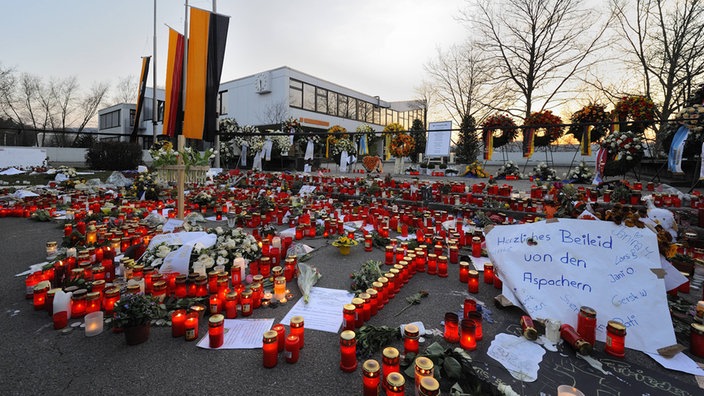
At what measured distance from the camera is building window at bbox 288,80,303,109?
2970 centimetres

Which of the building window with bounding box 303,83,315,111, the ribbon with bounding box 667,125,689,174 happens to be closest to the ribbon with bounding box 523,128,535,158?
the ribbon with bounding box 667,125,689,174

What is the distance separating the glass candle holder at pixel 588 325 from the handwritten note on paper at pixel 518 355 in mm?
384

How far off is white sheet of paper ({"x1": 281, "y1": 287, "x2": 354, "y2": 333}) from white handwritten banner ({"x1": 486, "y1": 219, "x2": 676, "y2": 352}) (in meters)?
1.68

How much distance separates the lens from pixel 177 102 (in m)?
9.38

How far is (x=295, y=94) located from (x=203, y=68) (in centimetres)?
2425

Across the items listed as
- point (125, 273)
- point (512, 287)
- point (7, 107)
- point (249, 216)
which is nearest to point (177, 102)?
point (249, 216)

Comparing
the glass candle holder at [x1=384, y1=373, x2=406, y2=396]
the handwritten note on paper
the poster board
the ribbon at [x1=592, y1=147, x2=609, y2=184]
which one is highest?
the poster board

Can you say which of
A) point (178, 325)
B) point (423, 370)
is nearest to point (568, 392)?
point (423, 370)

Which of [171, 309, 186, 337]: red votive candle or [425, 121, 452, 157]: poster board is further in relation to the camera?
[425, 121, 452, 157]: poster board

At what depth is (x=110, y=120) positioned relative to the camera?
1903 inches

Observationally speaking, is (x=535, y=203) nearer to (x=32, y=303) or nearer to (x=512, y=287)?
(x=512, y=287)

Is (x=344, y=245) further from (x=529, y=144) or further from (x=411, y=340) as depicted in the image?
(x=529, y=144)

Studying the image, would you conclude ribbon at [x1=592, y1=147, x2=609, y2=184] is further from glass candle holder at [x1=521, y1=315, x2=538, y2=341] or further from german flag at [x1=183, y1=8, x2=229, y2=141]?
german flag at [x1=183, y1=8, x2=229, y2=141]

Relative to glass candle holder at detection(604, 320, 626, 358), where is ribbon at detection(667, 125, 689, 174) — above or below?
above
